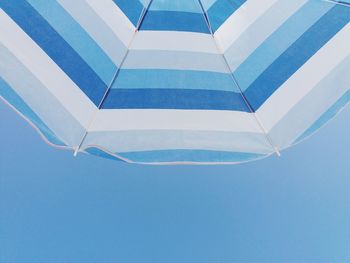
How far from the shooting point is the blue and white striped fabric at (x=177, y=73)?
1968 millimetres

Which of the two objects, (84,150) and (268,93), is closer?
(84,150)

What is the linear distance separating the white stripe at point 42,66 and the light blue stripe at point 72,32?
145 millimetres

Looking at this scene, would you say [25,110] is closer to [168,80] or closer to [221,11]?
[168,80]

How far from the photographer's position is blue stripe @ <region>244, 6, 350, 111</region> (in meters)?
2.20

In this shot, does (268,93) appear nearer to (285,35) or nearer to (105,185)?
(285,35)

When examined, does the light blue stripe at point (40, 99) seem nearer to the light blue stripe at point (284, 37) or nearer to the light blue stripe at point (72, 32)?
the light blue stripe at point (72, 32)

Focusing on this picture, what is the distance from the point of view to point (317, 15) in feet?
7.34

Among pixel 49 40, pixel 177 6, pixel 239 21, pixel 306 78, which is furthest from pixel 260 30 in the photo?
pixel 49 40

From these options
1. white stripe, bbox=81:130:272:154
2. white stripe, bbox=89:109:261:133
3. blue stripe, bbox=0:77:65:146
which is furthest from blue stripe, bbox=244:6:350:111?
blue stripe, bbox=0:77:65:146

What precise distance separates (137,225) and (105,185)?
17.9 inches

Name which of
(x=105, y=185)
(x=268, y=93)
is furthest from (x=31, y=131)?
(x=268, y=93)

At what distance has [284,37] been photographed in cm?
224

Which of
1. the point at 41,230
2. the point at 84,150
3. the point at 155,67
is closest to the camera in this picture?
the point at 84,150

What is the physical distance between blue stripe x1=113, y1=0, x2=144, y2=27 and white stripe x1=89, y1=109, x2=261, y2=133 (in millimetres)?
516
